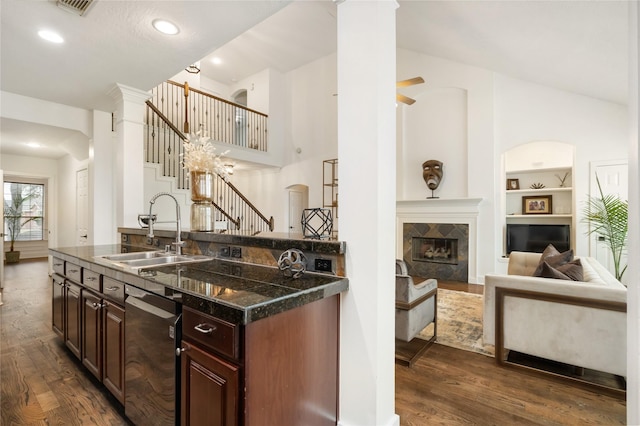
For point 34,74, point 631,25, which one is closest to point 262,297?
point 631,25

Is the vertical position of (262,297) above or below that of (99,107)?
below

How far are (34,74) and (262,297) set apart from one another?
3680 mm

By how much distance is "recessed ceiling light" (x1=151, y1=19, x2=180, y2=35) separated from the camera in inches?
90.5

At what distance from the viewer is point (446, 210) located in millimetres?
6125

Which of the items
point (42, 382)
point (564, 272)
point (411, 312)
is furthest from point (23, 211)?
A: point (564, 272)

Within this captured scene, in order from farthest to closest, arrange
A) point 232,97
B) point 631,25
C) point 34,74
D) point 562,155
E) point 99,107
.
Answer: point 232,97 < point 562,155 < point 99,107 < point 34,74 < point 631,25

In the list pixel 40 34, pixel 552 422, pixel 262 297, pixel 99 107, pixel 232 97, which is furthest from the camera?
pixel 232 97

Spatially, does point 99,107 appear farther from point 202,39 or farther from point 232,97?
point 232,97

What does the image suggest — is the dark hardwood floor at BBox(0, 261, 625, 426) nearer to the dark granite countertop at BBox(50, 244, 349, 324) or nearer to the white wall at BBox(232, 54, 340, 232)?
the dark granite countertop at BBox(50, 244, 349, 324)

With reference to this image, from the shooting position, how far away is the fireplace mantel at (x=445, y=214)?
5.83 meters

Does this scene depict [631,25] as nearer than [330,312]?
Yes

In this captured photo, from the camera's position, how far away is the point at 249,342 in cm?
118

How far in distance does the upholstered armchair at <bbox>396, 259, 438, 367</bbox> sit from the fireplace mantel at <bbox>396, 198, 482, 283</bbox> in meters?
3.29

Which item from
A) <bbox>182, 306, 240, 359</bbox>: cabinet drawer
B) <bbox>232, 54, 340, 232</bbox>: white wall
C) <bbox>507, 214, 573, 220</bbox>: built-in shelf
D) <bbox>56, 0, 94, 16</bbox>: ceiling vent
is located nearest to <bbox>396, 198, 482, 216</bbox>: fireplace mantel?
<bbox>507, 214, 573, 220</bbox>: built-in shelf
